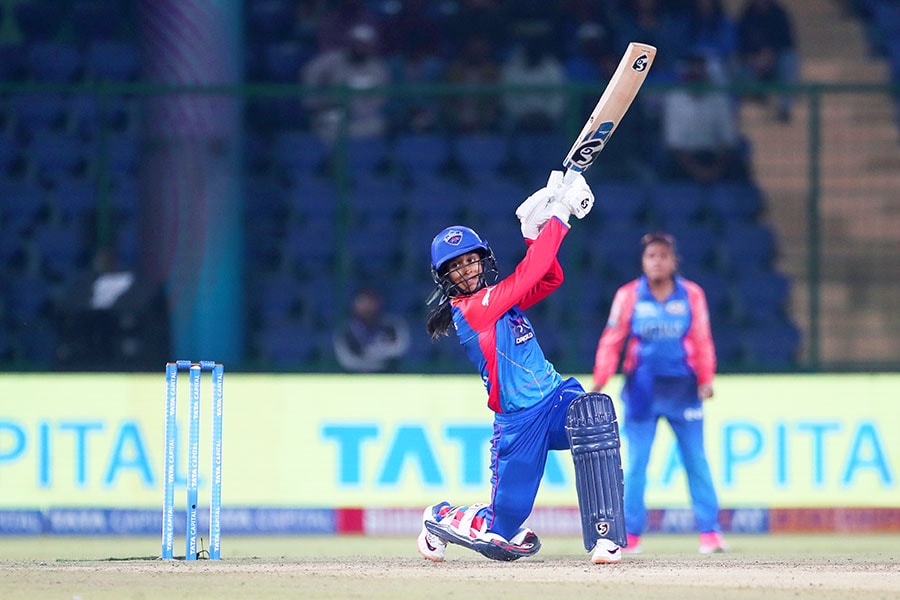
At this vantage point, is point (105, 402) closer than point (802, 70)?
Yes

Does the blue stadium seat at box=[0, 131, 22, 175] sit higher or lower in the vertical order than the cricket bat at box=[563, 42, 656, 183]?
higher

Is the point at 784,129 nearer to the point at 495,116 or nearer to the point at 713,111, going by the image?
the point at 713,111

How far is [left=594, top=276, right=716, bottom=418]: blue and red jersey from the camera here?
31.7 feet

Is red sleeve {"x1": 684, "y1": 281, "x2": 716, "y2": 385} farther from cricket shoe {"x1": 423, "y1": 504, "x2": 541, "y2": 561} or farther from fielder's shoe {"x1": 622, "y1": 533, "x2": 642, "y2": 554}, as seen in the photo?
cricket shoe {"x1": 423, "y1": 504, "x2": 541, "y2": 561}

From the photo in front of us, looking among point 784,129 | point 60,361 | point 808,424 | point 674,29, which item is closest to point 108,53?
point 60,361

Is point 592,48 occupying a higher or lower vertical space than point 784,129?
higher

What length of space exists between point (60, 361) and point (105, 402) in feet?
1.71

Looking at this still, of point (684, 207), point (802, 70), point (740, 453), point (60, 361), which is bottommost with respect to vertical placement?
point (740, 453)

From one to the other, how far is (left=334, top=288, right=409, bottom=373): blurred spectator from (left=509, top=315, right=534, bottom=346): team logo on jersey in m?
3.67

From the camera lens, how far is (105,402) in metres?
10.9

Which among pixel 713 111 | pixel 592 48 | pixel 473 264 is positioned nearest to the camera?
pixel 473 264

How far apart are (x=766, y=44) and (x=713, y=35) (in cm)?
49

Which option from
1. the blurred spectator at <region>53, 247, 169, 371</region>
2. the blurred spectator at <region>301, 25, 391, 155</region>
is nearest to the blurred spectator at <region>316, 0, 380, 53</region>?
the blurred spectator at <region>301, 25, 391, 155</region>

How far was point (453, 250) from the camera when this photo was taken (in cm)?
760
